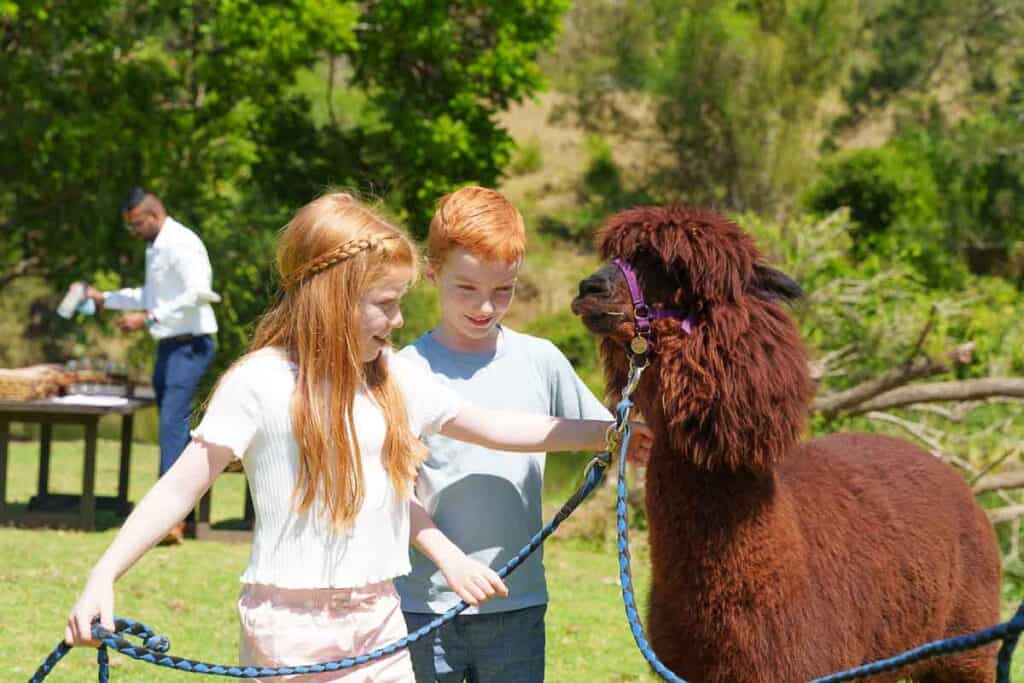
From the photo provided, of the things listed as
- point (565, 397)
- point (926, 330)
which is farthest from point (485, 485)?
point (926, 330)

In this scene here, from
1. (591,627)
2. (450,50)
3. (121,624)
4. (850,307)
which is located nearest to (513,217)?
(121,624)

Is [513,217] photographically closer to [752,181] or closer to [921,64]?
[752,181]

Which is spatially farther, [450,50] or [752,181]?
[752,181]

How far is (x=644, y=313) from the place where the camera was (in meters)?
3.14

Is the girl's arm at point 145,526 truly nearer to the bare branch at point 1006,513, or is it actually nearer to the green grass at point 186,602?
the green grass at point 186,602

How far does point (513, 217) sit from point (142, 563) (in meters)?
5.85

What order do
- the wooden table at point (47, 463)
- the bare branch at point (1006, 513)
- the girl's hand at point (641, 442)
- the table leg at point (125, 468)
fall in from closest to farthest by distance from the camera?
the girl's hand at point (641, 442), the bare branch at point (1006, 513), the wooden table at point (47, 463), the table leg at point (125, 468)

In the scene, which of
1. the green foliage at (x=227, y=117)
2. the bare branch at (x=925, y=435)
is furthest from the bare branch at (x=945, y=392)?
the green foliage at (x=227, y=117)

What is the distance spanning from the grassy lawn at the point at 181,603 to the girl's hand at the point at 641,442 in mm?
2964

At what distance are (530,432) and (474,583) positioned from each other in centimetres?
51

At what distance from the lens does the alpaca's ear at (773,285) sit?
129 inches

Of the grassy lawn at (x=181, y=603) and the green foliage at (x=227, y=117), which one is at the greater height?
the green foliage at (x=227, y=117)

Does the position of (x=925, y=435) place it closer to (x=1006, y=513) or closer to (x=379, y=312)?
(x=1006, y=513)

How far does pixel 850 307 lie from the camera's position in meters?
11.7
